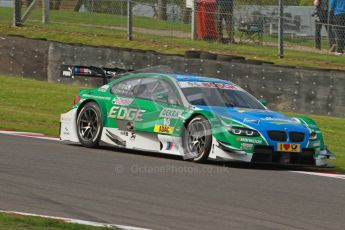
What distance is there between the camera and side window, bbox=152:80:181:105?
43.3ft

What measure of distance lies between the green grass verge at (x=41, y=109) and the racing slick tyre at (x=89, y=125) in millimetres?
1651

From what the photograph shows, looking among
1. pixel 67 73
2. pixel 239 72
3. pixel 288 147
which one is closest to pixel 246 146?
pixel 288 147

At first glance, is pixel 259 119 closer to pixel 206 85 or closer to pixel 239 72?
pixel 206 85

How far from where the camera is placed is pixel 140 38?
24938 mm

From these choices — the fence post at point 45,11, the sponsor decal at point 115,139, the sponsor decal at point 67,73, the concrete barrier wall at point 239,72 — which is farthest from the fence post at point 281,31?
the sponsor decal at point 115,139

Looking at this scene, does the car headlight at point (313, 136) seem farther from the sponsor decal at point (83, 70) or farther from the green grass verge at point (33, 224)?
the green grass verge at point (33, 224)

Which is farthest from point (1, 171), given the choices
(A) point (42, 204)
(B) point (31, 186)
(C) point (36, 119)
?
(C) point (36, 119)

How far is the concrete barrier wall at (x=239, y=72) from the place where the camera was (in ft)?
60.4

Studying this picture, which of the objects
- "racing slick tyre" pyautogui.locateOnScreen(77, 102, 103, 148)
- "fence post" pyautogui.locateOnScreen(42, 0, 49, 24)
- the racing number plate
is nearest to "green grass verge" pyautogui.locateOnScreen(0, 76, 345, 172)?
the racing number plate

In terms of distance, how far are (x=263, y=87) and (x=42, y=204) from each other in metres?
11.1

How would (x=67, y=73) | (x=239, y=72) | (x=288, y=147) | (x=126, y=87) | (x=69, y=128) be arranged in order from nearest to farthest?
(x=288, y=147), (x=126, y=87), (x=69, y=128), (x=67, y=73), (x=239, y=72)

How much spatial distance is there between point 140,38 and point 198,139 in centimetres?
1266

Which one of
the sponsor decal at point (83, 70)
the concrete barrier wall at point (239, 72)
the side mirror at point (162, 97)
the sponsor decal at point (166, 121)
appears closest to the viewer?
the sponsor decal at point (166, 121)

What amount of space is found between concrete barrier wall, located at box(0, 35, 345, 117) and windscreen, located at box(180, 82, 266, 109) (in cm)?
498
